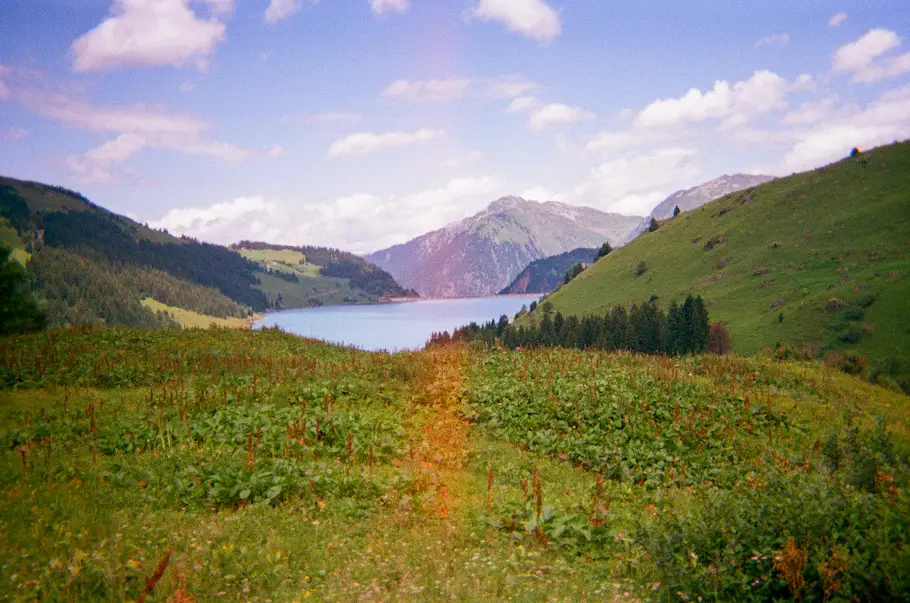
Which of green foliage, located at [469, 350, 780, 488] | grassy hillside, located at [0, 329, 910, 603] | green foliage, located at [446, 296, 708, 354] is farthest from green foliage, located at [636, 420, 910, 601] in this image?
green foliage, located at [446, 296, 708, 354]

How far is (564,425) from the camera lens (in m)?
14.0

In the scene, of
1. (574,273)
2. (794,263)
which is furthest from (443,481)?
(574,273)

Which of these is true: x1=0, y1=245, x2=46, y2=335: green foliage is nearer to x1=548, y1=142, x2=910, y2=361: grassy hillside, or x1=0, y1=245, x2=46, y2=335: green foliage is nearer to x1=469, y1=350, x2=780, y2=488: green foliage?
x1=469, y1=350, x2=780, y2=488: green foliage

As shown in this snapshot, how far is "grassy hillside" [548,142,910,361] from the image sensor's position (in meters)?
84.8

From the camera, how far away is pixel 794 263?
111 m

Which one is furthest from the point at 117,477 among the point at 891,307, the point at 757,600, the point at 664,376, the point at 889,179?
the point at 889,179

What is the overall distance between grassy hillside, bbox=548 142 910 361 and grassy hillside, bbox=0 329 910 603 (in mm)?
80853

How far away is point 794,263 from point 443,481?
126 m

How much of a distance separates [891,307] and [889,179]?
61.4m

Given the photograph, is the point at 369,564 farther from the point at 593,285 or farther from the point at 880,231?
the point at 593,285

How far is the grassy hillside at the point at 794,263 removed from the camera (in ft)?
278

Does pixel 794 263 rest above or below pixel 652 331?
above

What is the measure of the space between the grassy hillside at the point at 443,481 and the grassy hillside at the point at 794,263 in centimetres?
8085

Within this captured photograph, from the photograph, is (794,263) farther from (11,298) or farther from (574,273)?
(11,298)
